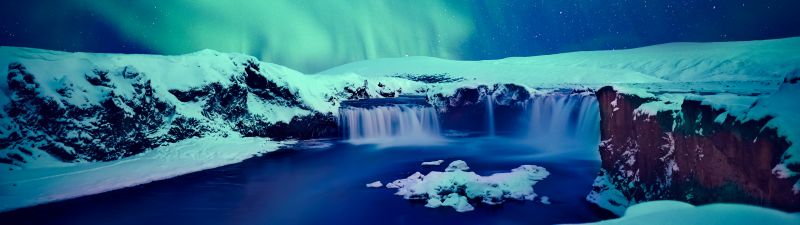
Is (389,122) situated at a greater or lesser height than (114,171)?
greater

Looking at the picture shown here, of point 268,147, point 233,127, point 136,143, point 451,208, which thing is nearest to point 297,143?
point 268,147

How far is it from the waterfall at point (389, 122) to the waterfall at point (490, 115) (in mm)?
3025

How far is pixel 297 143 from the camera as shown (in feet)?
61.8

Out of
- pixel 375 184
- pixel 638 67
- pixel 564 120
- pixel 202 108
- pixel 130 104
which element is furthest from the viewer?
pixel 638 67

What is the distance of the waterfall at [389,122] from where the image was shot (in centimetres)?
2256

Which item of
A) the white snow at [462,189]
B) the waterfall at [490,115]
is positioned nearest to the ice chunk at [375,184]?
the white snow at [462,189]

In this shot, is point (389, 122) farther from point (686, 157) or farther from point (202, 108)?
point (686, 157)

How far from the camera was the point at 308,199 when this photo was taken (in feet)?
34.5

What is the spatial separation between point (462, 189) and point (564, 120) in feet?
45.6

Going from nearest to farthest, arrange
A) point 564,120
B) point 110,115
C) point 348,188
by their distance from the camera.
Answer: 1. point 348,188
2. point 110,115
3. point 564,120

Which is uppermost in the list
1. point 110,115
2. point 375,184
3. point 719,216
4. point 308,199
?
point 110,115

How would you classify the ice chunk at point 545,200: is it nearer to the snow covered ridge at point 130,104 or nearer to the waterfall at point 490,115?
the waterfall at point 490,115

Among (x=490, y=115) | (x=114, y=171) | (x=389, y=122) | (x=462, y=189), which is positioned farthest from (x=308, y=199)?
(x=490, y=115)

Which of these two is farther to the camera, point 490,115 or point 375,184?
point 490,115
